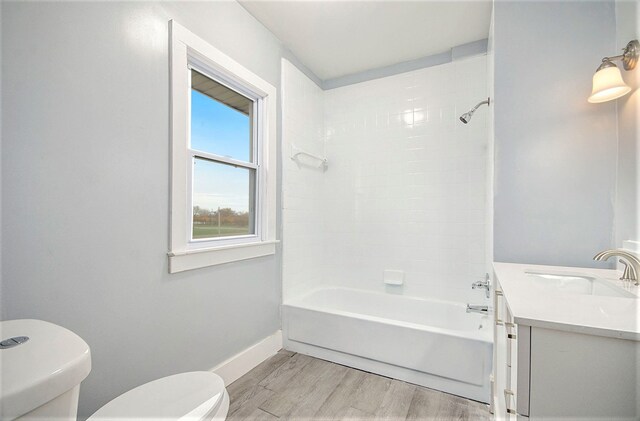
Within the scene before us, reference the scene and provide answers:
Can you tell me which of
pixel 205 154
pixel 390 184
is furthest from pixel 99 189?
pixel 390 184

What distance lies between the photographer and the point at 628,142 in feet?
4.78

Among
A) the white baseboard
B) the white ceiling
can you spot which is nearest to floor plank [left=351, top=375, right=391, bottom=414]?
the white baseboard

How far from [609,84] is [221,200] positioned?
2205 mm

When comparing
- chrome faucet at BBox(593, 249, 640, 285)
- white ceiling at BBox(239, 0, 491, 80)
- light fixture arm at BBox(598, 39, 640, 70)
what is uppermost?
white ceiling at BBox(239, 0, 491, 80)

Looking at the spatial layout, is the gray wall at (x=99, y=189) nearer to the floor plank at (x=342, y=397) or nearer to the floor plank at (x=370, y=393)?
the floor plank at (x=342, y=397)

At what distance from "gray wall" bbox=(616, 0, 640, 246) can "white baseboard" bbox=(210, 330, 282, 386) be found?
2.30 m

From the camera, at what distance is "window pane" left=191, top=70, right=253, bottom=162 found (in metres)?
1.87

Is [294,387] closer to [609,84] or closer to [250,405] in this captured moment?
[250,405]

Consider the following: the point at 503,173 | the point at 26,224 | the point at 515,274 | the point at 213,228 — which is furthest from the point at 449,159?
the point at 26,224

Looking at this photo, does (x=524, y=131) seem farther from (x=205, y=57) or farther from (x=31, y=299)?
(x=31, y=299)

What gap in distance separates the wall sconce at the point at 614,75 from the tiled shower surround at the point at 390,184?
1021 millimetres

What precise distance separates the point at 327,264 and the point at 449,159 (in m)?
1.59

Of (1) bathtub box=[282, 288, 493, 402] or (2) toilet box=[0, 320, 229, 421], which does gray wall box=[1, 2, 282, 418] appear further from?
(1) bathtub box=[282, 288, 493, 402]

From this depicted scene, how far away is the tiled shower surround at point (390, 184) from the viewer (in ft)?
8.27
